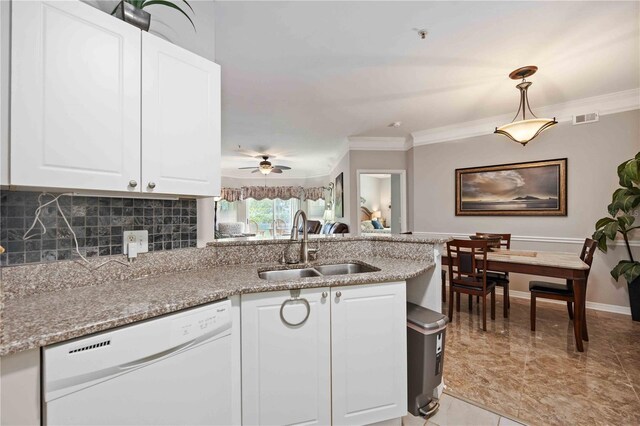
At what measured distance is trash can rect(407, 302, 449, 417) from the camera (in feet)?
5.30

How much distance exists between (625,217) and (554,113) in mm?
1511

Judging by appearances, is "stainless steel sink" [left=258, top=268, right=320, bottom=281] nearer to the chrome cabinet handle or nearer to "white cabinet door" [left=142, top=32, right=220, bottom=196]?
the chrome cabinet handle

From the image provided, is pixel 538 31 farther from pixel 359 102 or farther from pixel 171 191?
pixel 171 191

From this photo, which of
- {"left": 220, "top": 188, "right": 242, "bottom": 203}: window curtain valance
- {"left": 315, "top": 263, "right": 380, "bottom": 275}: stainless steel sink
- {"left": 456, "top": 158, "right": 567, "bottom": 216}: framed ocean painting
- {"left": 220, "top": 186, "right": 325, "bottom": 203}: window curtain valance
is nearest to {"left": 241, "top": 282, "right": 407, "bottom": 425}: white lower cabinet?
{"left": 315, "top": 263, "right": 380, "bottom": 275}: stainless steel sink

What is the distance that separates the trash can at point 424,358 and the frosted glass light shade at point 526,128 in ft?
7.44

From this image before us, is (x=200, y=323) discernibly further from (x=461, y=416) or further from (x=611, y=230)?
(x=611, y=230)

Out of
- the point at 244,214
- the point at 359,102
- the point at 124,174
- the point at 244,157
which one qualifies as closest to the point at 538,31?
the point at 359,102

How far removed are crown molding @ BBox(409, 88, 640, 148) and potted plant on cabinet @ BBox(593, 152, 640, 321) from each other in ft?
2.29

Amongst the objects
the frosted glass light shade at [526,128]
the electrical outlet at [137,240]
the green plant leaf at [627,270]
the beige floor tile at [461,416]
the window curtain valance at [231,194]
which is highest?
the frosted glass light shade at [526,128]

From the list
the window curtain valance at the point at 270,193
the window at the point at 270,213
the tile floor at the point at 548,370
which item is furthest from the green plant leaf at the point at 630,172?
the window at the point at 270,213

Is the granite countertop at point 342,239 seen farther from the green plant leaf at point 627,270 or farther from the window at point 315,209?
the window at point 315,209

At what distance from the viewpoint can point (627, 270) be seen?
9.53 ft

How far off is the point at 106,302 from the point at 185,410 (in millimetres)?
514

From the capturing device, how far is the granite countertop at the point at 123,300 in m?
0.81
